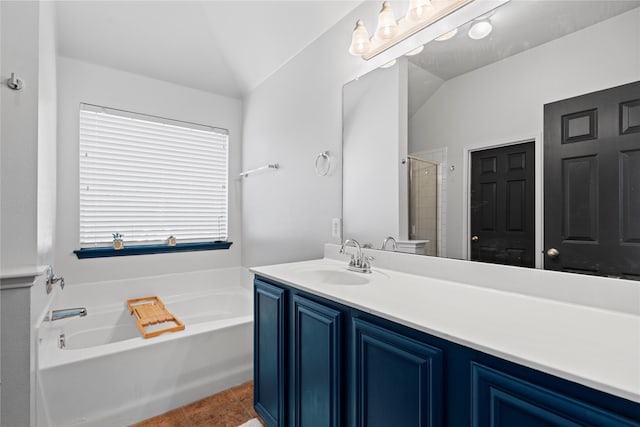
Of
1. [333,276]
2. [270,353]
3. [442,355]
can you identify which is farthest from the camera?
[333,276]

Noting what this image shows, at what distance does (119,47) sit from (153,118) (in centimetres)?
58

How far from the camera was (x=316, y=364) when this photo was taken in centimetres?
120

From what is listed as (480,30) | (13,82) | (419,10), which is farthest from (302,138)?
(13,82)

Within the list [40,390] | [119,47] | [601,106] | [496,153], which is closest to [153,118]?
[119,47]

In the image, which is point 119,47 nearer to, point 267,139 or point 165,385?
point 267,139

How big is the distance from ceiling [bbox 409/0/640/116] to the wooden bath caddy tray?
206 cm

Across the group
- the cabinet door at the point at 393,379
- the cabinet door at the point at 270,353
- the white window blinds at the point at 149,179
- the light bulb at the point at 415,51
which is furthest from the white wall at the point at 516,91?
the white window blinds at the point at 149,179

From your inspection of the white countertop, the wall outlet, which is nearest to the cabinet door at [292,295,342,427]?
the white countertop

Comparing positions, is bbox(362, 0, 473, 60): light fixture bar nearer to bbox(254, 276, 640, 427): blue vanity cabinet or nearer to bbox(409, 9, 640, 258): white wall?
bbox(409, 9, 640, 258): white wall

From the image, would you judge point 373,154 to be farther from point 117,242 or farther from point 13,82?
point 117,242

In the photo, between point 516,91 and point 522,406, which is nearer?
point 522,406

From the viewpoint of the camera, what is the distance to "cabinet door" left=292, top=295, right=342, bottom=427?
110cm

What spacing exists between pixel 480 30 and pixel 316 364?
1.58m

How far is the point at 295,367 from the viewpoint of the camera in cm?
132
